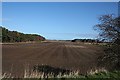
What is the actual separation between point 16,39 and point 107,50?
113 meters

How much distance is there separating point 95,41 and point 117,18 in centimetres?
272

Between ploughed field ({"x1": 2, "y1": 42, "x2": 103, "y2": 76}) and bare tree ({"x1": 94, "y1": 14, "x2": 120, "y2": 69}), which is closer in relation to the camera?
bare tree ({"x1": 94, "y1": 14, "x2": 120, "y2": 69})

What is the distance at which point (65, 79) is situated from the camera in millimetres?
15594

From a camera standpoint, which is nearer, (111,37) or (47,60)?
(111,37)

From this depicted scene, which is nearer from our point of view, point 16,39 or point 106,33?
point 106,33

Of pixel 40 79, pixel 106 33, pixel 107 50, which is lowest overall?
pixel 40 79

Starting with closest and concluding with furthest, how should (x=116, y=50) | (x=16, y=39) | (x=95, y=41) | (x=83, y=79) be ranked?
1. (x=83, y=79)
2. (x=116, y=50)
3. (x=95, y=41)
4. (x=16, y=39)

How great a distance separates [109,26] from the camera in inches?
786

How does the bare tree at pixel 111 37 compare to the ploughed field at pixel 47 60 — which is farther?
the ploughed field at pixel 47 60

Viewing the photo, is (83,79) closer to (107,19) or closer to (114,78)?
(114,78)

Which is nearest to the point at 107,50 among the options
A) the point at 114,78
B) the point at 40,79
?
the point at 114,78

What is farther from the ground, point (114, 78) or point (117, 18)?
point (117, 18)

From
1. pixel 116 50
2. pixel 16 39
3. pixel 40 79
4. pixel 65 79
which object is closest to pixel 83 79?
pixel 65 79

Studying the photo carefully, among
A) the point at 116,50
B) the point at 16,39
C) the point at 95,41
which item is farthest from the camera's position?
the point at 16,39
